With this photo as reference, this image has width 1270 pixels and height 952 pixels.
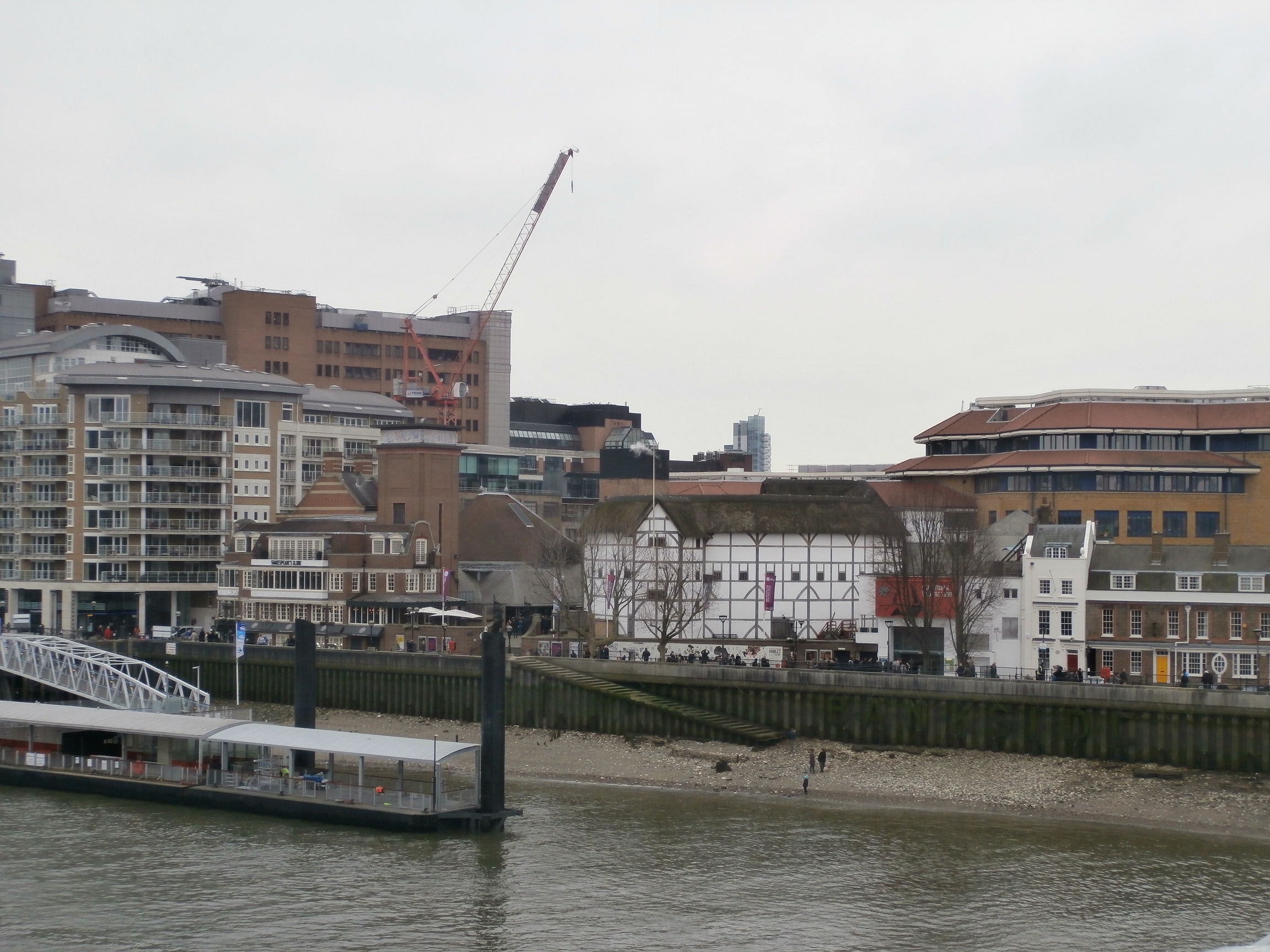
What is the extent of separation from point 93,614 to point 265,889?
80173 millimetres

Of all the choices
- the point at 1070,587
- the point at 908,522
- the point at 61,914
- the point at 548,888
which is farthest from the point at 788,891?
the point at 908,522

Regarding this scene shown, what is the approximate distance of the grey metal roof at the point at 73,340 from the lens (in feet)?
442

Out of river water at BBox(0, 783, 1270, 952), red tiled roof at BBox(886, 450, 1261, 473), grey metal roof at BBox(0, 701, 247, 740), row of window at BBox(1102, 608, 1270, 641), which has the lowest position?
river water at BBox(0, 783, 1270, 952)

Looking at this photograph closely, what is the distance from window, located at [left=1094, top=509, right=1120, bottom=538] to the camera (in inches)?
4508

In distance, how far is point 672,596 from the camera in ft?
310

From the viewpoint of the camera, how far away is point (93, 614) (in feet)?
414

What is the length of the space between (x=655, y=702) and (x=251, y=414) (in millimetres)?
60964

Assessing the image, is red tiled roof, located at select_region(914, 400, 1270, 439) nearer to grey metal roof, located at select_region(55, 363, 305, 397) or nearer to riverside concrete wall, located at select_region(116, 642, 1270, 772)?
riverside concrete wall, located at select_region(116, 642, 1270, 772)

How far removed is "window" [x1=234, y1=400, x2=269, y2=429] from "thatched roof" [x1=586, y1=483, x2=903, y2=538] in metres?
42.2

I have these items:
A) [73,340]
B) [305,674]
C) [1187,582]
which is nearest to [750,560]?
[1187,582]

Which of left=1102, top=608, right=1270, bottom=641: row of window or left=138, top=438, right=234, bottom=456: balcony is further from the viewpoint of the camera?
left=138, top=438, right=234, bottom=456: balcony

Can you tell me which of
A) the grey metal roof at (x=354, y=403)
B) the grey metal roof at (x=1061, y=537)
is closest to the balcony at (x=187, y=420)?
the grey metal roof at (x=354, y=403)

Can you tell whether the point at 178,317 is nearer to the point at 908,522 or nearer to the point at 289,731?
the point at 908,522

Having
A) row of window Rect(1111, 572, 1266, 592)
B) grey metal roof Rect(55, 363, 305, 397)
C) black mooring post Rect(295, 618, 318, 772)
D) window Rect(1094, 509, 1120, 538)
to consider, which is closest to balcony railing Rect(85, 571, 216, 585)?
grey metal roof Rect(55, 363, 305, 397)
